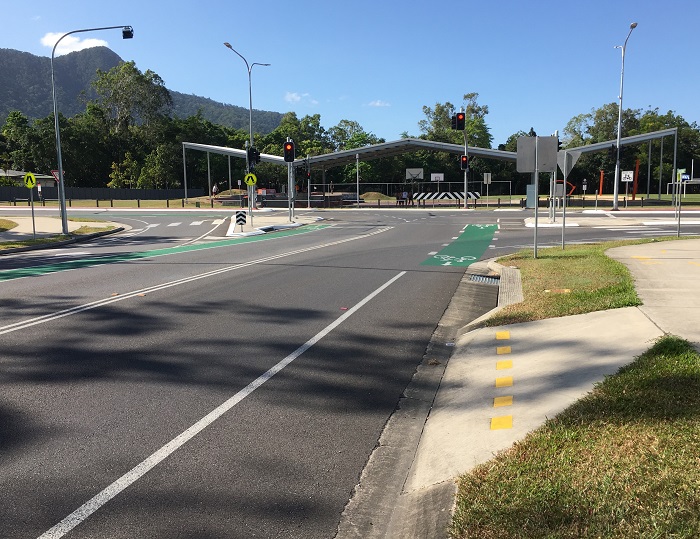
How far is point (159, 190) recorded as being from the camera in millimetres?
81938

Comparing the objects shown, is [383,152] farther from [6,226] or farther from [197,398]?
[197,398]

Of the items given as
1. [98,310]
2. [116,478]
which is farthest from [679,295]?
[98,310]

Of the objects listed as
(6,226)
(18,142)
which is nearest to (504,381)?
(6,226)

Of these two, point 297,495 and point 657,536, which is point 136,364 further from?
point 657,536

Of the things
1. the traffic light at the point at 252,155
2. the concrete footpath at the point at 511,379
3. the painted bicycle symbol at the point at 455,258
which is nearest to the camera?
the concrete footpath at the point at 511,379

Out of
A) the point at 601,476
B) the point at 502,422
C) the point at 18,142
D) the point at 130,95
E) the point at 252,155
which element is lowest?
the point at 502,422

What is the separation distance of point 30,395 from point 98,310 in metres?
4.01

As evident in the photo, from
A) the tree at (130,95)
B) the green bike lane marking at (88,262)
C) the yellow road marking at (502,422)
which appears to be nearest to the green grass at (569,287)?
the yellow road marking at (502,422)

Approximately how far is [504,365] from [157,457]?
3663 millimetres

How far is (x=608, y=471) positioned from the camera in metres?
3.41

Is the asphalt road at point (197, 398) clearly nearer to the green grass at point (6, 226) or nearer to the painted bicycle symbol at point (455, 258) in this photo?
the painted bicycle symbol at point (455, 258)

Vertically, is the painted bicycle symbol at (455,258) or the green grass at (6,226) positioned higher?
the green grass at (6,226)

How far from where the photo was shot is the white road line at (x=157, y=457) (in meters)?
3.45

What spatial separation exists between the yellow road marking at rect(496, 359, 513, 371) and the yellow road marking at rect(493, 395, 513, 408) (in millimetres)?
950
